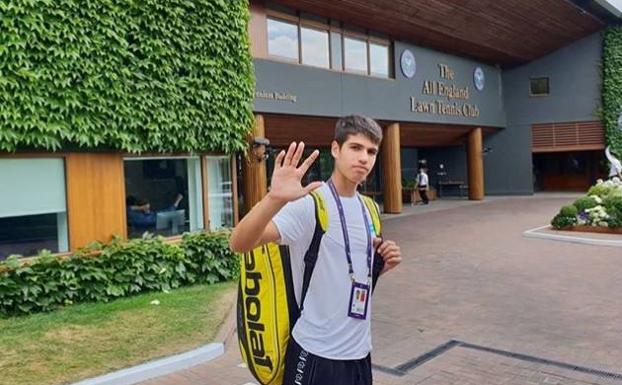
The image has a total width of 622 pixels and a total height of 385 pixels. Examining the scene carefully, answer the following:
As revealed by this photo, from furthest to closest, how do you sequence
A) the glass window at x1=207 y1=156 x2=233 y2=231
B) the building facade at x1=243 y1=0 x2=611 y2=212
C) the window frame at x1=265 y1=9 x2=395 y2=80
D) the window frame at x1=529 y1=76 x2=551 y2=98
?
the window frame at x1=529 y1=76 x2=551 y2=98 → the building facade at x1=243 y1=0 x2=611 y2=212 → the window frame at x1=265 y1=9 x2=395 y2=80 → the glass window at x1=207 y1=156 x2=233 y2=231

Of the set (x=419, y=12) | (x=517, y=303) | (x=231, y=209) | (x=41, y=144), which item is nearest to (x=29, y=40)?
(x=41, y=144)

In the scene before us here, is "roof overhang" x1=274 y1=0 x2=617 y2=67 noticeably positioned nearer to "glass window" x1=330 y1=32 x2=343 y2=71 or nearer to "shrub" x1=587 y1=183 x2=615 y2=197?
"glass window" x1=330 y1=32 x2=343 y2=71

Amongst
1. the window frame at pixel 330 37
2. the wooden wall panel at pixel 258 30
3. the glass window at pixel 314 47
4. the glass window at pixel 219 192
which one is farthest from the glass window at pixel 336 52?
the glass window at pixel 219 192

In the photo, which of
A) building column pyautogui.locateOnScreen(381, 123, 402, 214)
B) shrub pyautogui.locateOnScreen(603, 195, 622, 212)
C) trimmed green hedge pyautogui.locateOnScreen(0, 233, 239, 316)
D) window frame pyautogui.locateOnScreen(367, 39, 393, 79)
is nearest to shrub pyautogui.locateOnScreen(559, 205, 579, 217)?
shrub pyautogui.locateOnScreen(603, 195, 622, 212)

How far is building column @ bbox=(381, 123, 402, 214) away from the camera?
18.5 meters

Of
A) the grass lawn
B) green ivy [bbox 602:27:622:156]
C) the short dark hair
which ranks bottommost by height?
the grass lawn

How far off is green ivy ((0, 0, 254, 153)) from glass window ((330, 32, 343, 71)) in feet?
20.5

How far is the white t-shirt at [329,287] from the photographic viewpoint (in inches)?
88.6

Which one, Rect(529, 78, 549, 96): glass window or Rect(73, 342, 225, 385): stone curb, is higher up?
Rect(529, 78, 549, 96): glass window

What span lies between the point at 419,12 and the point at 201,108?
10.4 m

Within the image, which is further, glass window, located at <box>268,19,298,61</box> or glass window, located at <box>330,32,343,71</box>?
glass window, located at <box>330,32,343,71</box>

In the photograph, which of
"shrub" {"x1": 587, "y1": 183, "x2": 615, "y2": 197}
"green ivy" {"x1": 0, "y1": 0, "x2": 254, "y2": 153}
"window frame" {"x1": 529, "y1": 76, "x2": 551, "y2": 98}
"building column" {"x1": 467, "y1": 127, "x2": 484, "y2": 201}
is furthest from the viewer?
"window frame" {"x1": 529, "y1": 76, "x2": 551, "y2": 98}

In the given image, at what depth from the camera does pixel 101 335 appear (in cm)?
585

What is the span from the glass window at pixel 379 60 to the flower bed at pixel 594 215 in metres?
7.27
